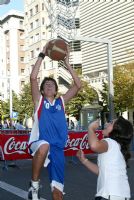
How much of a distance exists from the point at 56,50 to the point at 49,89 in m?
0.70

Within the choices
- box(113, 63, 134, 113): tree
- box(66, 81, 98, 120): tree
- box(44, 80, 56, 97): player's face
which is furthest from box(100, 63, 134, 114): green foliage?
box(44, 80, 56, 97): player's face

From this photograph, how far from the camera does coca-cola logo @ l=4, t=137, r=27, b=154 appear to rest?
13.4 metres

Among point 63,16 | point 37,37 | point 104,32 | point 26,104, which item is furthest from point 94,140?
point 37,37

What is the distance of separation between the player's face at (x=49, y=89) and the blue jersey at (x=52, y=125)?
130 mm

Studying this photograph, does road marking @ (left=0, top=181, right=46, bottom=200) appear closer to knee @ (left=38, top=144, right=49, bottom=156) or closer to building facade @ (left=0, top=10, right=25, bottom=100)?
knee @ (left=38, top=144, right=49, bottom=156)

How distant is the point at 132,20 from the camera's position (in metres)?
46.5

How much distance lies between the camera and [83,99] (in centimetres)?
5275

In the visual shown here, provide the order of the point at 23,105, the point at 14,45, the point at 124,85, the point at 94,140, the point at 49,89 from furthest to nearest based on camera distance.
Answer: the point at 14,45 < the point at 23,105 < the point at 124,85 < the point at 49,89 < the point at 94,140

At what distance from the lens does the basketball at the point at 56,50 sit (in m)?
6.37

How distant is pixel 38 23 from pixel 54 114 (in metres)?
64.5

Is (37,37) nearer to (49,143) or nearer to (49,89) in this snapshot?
(49,89)

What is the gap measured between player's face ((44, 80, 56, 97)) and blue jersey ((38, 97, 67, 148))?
130 mm

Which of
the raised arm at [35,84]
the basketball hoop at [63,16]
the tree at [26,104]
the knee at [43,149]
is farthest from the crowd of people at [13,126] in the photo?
the knee at [43,149]

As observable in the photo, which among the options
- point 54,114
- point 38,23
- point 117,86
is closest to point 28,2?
point 38,23
